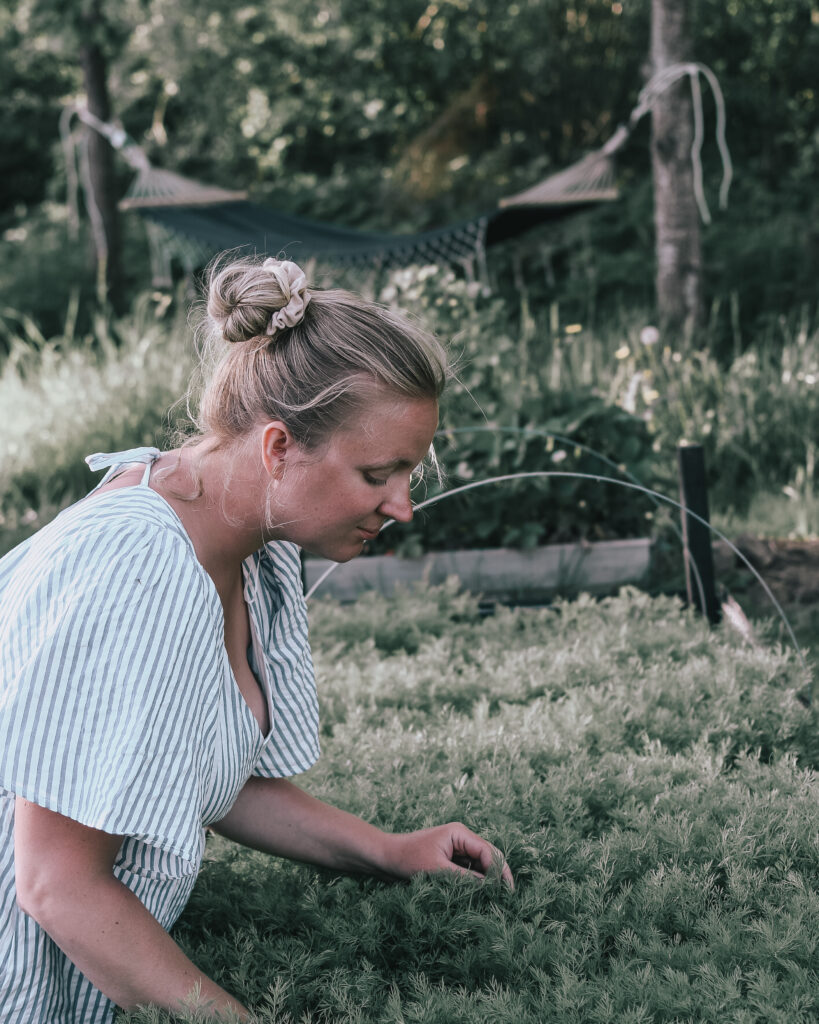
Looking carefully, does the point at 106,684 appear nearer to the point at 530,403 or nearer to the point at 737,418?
the point at 530,403

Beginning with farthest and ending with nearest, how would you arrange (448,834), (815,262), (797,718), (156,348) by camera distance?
(815,262) < (156,348) < (797,718) < (448,834)

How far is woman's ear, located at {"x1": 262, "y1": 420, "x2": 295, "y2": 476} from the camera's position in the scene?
1475 millimetres

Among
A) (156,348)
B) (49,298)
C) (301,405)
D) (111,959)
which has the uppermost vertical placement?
(301,405)

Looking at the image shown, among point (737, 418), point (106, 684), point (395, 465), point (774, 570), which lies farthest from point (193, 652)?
point (737, 418)

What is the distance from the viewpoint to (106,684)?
1270 mm

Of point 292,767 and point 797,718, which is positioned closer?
point 292,767

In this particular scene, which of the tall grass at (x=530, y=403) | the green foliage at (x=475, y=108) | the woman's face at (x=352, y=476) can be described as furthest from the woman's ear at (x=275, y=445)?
the green foliage at (x=475, y=108)

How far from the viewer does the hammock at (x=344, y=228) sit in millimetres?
6758

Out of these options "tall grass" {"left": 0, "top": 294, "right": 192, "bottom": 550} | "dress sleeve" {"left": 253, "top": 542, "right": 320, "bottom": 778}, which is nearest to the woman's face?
"dress sleeve" {"left": 253, "top": 542, "right": 320, "bottom": 778}

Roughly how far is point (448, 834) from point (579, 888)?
0.84ft

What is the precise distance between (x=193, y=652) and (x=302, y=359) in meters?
0.46

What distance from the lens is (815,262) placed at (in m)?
9.12

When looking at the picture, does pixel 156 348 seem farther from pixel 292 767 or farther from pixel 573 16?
pixel 573 16

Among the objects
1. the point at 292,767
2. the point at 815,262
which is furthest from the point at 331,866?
the point at 815,262
